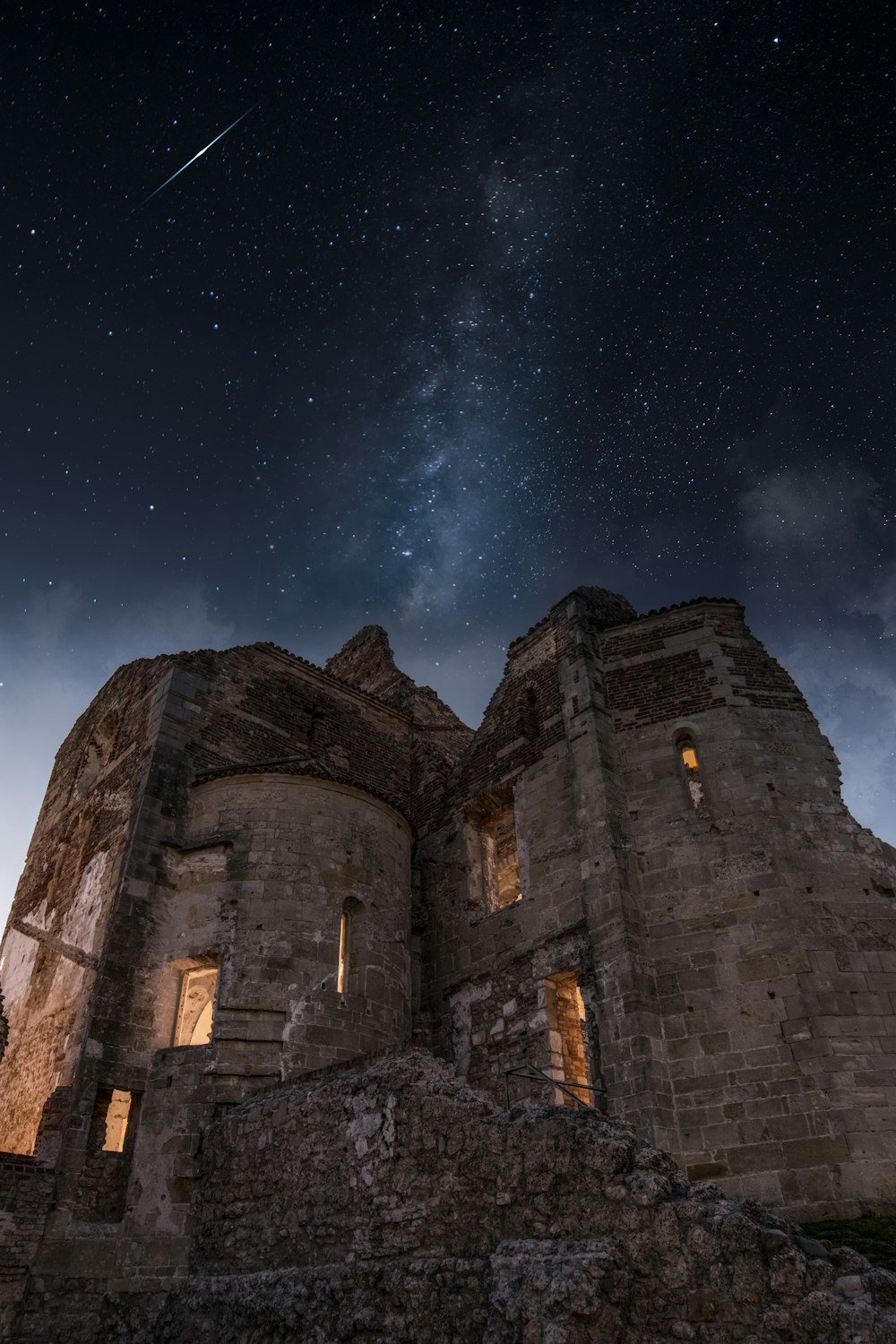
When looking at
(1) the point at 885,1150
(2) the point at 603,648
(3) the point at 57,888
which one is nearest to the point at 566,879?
(2) the point at 603,648

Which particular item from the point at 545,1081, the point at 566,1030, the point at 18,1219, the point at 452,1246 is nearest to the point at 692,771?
the point at 566,1030

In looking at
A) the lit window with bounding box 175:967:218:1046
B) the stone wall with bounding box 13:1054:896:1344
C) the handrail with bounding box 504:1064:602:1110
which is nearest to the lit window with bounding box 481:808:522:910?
the handrail with bounding box 504:1064:602:1110

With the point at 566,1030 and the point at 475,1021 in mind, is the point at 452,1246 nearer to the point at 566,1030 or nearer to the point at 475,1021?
the point at 566,1030

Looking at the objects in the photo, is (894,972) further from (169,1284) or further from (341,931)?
(169,1284)

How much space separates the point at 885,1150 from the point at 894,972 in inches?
89.7

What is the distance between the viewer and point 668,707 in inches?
598

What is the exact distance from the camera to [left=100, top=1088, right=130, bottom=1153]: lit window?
1372cm

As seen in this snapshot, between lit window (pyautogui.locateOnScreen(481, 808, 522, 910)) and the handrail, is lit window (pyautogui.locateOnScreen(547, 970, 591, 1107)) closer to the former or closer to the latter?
the handrail

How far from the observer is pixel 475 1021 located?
15.0 meters

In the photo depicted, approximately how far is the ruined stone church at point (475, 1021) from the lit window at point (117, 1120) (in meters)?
0.07

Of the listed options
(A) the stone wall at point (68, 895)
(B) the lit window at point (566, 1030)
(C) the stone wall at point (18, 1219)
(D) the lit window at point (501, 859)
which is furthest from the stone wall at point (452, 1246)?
(D) the lit window at point (501, 859)

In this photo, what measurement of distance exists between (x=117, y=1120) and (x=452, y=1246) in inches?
322

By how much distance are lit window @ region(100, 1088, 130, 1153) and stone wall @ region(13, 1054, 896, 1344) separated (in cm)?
264

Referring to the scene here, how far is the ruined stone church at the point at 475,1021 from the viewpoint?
7.80 m
